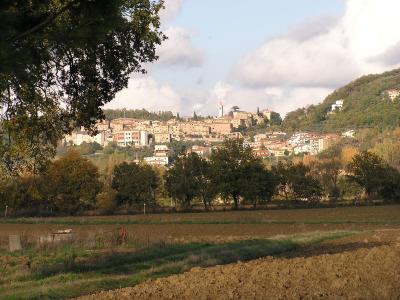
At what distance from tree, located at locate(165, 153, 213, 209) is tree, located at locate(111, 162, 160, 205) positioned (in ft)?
10.6

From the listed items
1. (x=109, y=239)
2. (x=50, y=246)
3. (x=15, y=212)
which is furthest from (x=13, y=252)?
(x=15, y=212)

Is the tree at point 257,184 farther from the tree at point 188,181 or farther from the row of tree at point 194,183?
the tree at point 188,181

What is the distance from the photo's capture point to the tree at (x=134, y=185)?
386ft

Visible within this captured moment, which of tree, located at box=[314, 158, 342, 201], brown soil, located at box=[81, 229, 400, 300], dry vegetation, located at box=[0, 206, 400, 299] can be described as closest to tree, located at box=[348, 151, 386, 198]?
tree, located at box=[314, 158, 342, 201]

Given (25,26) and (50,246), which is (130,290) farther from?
(50,246)

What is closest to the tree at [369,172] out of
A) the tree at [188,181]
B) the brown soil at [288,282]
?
the tree at [188,181]

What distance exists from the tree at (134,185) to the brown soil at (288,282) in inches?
3693

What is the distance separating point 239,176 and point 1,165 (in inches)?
3753

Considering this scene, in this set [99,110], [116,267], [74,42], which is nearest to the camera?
[74,42]

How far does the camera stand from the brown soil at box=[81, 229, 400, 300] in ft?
52.6

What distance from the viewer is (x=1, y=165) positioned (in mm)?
21641

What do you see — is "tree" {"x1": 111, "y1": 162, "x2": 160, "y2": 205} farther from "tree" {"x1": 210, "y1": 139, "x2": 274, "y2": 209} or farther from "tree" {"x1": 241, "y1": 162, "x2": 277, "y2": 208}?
"tree" {"x1": 241, "y1": 162, "x2": 277, "y2": 208}

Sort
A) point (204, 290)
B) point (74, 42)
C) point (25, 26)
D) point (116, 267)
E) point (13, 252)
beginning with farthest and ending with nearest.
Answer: point (13, 252), point (116, 267), point (204, 290), point (74, 42), point (25, 26)

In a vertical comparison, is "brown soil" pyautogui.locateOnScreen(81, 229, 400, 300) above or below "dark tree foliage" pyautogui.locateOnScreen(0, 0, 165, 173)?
below
